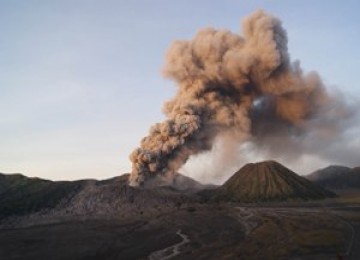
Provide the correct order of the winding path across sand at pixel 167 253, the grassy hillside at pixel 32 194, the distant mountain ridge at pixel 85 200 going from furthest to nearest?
the grassy hillside at pixel 32 194, the distant mountain ridge at pixel 85 200, the winding path across sand at pixel 167 253

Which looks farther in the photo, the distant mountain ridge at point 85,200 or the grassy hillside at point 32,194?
the grassy hillside at point 32,194

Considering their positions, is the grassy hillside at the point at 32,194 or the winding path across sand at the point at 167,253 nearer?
the winding path across sand at the point at 167,253

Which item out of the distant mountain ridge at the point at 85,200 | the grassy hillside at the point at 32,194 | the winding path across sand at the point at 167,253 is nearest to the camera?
the winding path across sand at the point at 167,253

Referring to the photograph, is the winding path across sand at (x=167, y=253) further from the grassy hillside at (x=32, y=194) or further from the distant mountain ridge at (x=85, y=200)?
the grassy hillside at (x=32, y=194)

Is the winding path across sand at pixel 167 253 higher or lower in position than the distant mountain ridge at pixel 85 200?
lower

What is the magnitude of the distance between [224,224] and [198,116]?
31910 mm

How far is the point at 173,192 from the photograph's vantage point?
553ft

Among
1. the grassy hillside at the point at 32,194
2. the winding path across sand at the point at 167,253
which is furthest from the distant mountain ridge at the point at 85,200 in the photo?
the winding path across sand at the point at 167,253

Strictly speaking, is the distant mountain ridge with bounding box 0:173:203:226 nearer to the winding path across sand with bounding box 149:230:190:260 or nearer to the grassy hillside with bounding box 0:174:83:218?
the grassy hillside with bounding box 0:174:83:218

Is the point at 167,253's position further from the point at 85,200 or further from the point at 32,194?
the point at 32,194

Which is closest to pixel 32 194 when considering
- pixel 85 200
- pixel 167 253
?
pixel 85 200

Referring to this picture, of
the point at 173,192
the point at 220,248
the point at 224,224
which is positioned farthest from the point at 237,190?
the point at 220,248

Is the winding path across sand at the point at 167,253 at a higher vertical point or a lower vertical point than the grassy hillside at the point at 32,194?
lower

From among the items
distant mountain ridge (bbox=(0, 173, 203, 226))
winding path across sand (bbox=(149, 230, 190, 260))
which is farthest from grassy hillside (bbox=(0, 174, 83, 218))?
winding path across sand (bbox=(149, 230, 190, 260))
